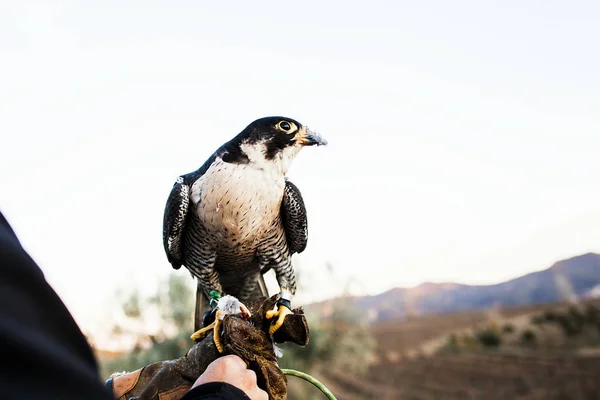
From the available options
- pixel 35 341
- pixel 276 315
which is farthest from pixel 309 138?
pixel 35 341

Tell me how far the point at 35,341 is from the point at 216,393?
59 cm

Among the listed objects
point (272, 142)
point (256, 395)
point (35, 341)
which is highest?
point (272, 142)

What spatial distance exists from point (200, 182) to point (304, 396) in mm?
12330

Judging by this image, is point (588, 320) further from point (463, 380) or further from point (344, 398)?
point (344, 398)

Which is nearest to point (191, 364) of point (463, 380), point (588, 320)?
point (463, 380)

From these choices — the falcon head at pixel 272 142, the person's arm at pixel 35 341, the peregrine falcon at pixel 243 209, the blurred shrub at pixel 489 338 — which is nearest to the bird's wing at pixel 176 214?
the peregrine falcon at pixel 243 209

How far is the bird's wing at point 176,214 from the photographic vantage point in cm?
314

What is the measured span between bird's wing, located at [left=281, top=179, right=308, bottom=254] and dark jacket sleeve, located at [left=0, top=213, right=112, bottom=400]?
2.39 metres

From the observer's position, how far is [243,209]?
294 cm

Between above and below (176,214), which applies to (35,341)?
below

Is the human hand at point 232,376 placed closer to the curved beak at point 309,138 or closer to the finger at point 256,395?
the finger at point 256,395

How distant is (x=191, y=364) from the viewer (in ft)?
6.96

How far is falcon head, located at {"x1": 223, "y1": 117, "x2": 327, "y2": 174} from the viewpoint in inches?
119

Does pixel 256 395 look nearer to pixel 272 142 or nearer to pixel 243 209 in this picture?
pixel 243 209
